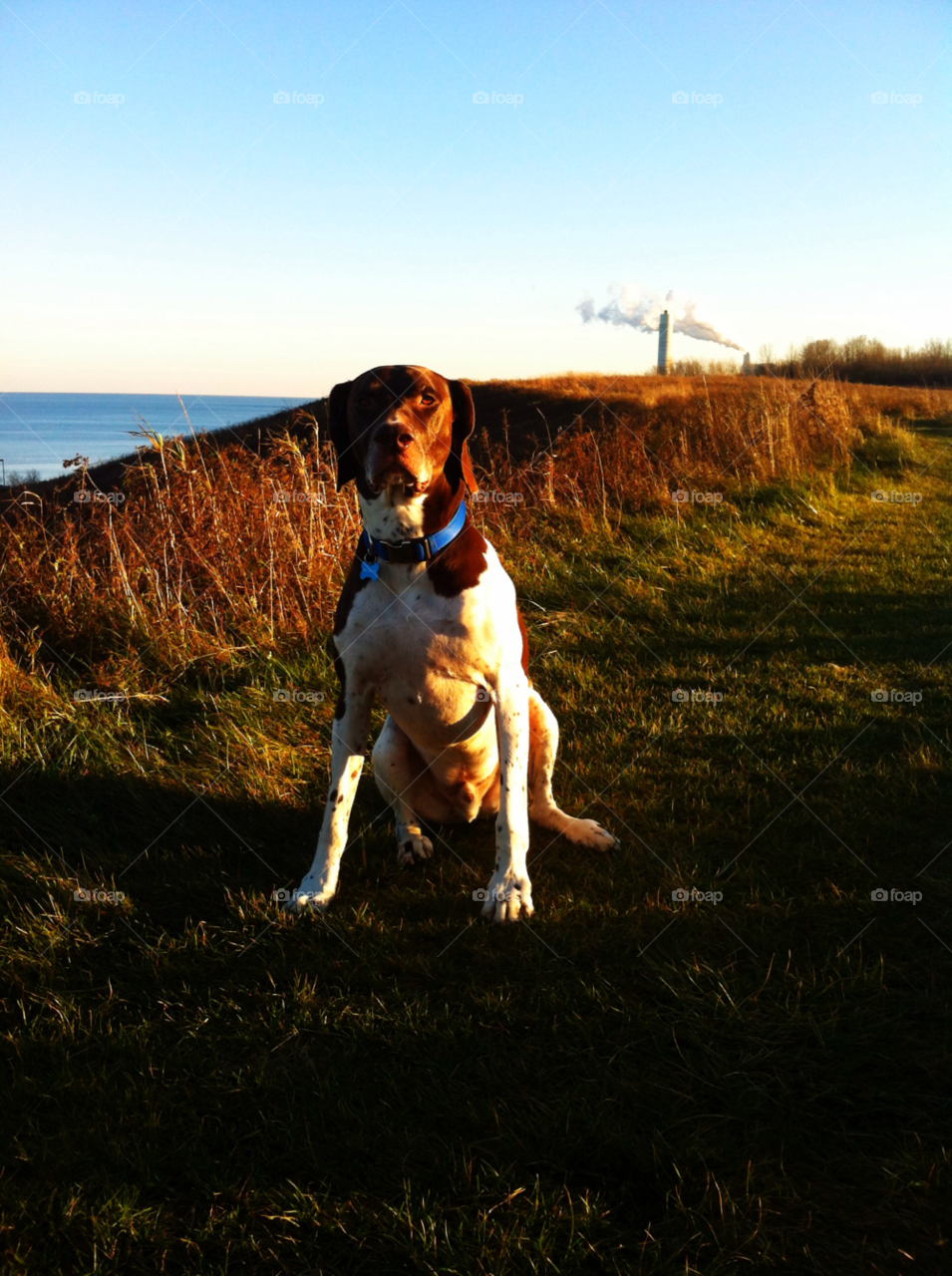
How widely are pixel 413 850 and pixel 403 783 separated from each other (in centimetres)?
25

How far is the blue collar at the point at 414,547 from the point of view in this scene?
9.68 ft

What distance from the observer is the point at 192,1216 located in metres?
1.94

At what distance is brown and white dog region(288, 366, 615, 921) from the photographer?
2.95 meters

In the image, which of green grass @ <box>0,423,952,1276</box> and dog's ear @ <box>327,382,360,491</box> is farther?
dog's ear @ <box>327,382,360,491</box>

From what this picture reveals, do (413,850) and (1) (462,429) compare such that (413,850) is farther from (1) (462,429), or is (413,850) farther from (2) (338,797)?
(1) (462,429)

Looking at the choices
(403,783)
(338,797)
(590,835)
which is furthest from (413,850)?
(590,835)

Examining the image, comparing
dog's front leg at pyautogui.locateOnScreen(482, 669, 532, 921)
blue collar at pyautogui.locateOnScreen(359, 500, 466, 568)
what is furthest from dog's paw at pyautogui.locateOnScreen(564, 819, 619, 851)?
blue collar at pyautogui.locateOnScreen(359, 500, 466, 568)

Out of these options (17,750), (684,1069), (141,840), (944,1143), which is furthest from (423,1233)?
(17,750)

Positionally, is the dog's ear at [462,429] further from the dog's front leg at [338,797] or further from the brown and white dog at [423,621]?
the dog's front leg at [338,797]

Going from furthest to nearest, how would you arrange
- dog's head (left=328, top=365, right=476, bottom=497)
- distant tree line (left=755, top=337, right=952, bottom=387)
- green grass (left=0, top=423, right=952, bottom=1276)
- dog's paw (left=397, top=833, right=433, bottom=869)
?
distant tree line (left=755, top=337, right=952, bottom=387)
dog's paw (left=397, top=833, right=433, bottom=869)
dog's head (left=328, top=365, right=476, bottom=497)
green grass (left=0, top=423, right=952, bottom=1276)

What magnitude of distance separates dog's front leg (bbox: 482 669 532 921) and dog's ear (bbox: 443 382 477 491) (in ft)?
2.26

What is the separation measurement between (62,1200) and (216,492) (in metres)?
4.39

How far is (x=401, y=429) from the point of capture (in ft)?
9.26

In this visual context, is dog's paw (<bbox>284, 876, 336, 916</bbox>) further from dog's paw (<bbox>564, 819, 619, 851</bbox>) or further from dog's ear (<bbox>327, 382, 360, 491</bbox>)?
dog's ear (<bbox>327, 382, 360, 491</bbox>)
